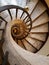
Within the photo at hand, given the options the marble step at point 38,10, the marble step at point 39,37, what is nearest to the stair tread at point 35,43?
the marble step at point 39,37

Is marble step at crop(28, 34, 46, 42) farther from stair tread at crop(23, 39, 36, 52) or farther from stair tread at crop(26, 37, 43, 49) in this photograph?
stair tread at crop(23, 39, 36, 52)

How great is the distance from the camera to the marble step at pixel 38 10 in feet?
11.7

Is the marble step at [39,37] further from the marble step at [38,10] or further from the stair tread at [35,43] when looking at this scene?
the marble step at [38,10]

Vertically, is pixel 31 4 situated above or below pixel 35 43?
above

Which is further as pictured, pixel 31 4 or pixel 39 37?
pixel 39 37

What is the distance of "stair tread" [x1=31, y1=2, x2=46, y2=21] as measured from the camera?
355 centimetres

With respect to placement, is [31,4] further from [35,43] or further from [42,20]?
[35,43]

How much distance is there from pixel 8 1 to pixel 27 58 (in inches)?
73.4

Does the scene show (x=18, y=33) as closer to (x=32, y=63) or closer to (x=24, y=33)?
(x=24, y=33)

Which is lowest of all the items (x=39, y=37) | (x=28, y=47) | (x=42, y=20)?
(x=28, y=47)

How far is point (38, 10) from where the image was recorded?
357 centimetres

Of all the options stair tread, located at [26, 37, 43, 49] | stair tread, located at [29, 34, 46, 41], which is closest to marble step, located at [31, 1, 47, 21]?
stair tread, located at [29, 34, 46, 41]

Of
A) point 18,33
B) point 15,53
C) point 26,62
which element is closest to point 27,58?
point 26,62

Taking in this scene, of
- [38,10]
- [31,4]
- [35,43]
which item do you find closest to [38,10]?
[38,10]
